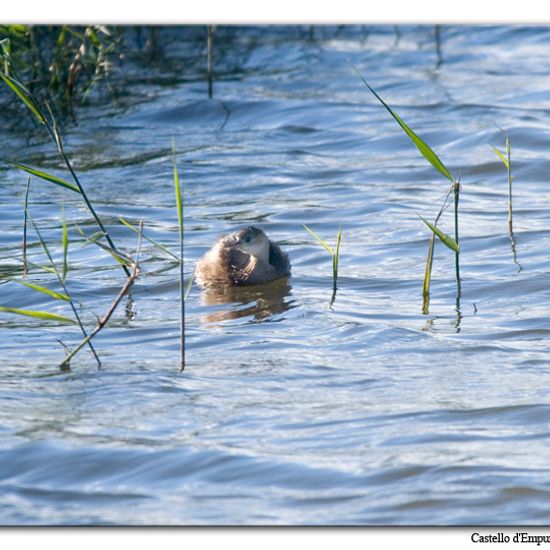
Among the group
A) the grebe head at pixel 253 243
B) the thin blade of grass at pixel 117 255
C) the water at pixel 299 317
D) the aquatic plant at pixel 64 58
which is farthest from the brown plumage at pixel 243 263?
the aquatic plant at pixel 64 58

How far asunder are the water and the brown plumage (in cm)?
15

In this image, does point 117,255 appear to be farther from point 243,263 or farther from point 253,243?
point 243,263

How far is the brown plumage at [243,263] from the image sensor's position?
7969 millimetres

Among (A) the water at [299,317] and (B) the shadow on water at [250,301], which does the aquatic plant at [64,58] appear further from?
(B) the shadow on water at [250,301]

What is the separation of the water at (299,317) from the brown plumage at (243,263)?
15 centimetres

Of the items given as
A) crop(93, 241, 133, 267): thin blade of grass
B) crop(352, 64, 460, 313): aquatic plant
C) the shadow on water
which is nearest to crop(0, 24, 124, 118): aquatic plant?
the shadow on water

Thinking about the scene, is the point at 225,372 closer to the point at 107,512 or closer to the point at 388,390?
the point at 388,390

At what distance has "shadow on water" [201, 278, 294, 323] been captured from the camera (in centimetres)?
743

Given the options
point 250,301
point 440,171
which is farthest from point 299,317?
point 440,171

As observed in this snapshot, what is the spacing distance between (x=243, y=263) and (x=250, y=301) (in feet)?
1.00

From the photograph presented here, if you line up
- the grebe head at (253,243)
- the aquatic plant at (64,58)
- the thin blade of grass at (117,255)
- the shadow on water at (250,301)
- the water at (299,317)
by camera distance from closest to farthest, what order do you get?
the water at (299,317) < the thin blade of grass at (117,255) < the shadow on water at (250,301) < the grebe head at (253,243) < the aquatic plant at (64,58)

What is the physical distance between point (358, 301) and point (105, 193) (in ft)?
11.5

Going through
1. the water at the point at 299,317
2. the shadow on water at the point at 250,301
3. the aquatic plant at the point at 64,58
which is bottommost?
the shadow on water at the point at 250,301
